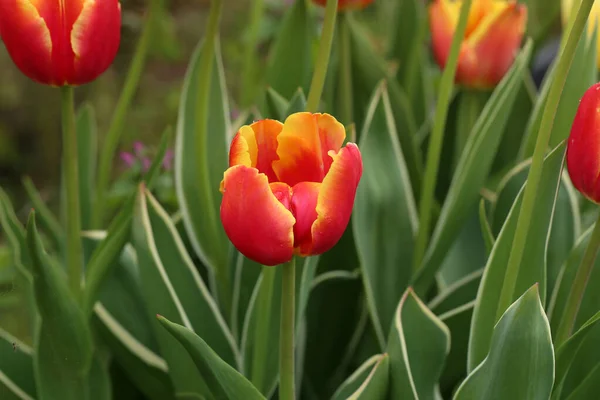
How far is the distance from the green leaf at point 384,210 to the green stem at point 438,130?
0.02 m

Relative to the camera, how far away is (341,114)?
1021 mm

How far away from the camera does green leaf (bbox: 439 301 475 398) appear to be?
2.70 ft

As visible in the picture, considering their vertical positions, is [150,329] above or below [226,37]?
below

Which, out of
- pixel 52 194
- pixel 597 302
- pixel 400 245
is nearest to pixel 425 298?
pixel 400 245

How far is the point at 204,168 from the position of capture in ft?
2.89

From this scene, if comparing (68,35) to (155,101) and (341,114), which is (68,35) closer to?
(341,114)

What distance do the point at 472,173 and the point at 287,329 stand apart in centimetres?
32

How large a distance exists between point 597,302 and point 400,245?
216mm

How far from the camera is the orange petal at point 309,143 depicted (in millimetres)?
538

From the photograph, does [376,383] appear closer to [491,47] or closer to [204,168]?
[204,168]

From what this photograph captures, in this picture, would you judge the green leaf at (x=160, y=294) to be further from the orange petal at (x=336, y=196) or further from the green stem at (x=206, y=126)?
the orange petal at (x=336, y=196)

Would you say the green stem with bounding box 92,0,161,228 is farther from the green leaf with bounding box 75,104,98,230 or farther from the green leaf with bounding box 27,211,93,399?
the green leaf with bounding box 27,211,93,399

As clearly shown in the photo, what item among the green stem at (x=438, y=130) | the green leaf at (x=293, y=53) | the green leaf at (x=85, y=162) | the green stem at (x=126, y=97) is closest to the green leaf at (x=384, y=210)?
the green stem at (x=438, y=130)

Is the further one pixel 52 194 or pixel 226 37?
pixel 226 37
